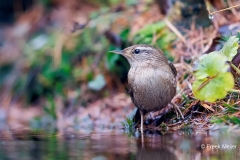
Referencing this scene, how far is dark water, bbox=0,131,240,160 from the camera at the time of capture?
3.71 meters

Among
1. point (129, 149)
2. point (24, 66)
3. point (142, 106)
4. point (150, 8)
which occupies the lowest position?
point (129, 149)

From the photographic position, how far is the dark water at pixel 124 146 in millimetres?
3705

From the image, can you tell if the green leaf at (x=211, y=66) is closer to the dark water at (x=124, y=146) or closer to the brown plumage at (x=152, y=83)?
the dark water at (x=124, y=146)

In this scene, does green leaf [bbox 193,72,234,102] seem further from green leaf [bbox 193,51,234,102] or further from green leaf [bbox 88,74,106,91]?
green leaf [bbox 88,74,106,91]

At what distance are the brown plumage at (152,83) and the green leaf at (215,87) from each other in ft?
→ 2.34

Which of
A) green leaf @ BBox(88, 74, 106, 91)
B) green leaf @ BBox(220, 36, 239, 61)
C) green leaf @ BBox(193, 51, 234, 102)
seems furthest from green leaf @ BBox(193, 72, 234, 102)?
green leaf @ BBox(88, 74, 106, 91)

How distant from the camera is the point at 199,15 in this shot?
7305 millimetres

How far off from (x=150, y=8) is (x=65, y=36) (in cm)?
164

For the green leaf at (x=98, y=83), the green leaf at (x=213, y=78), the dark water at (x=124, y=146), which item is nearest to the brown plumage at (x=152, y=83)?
the dark water at (x=124, y=146)

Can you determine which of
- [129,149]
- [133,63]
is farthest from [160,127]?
[129,149]

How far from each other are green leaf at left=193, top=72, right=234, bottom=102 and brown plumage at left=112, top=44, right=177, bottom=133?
2.34 feet

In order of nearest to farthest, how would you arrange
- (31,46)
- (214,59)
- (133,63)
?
1. (214,59)
2. (133,63)
3. (31,46)

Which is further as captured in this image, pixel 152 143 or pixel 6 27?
pixel 6 27

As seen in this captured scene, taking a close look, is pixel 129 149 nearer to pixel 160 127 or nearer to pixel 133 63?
pixel 160 127
